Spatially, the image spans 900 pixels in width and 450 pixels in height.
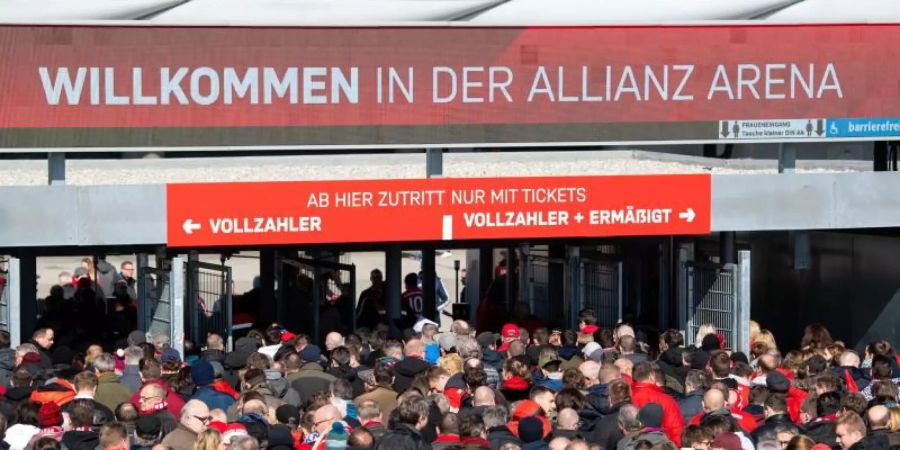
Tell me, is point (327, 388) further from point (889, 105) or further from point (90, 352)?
point (889, 105)

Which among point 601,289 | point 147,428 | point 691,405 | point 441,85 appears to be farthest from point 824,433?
point 601,289

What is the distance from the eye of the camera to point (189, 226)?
51.4 feet

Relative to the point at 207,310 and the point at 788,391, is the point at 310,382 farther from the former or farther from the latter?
the point at 207,310

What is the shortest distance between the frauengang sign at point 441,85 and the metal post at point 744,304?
1.48m

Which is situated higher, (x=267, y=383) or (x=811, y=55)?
(x=811, y=55)

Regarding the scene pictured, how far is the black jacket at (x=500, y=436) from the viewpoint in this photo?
10227mm

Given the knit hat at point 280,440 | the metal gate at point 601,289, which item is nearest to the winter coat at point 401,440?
the knit hat at point 280,440

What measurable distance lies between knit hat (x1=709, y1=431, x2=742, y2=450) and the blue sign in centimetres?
850

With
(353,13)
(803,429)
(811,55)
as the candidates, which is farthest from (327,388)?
(811,55)

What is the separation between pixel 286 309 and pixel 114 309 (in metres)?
2.43

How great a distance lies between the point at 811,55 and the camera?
17609 millimetres

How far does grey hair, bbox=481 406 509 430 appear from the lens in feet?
34.3

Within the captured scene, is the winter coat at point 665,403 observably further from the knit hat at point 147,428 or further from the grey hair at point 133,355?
the grey hair at point 133,355

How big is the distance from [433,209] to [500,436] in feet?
19.8
